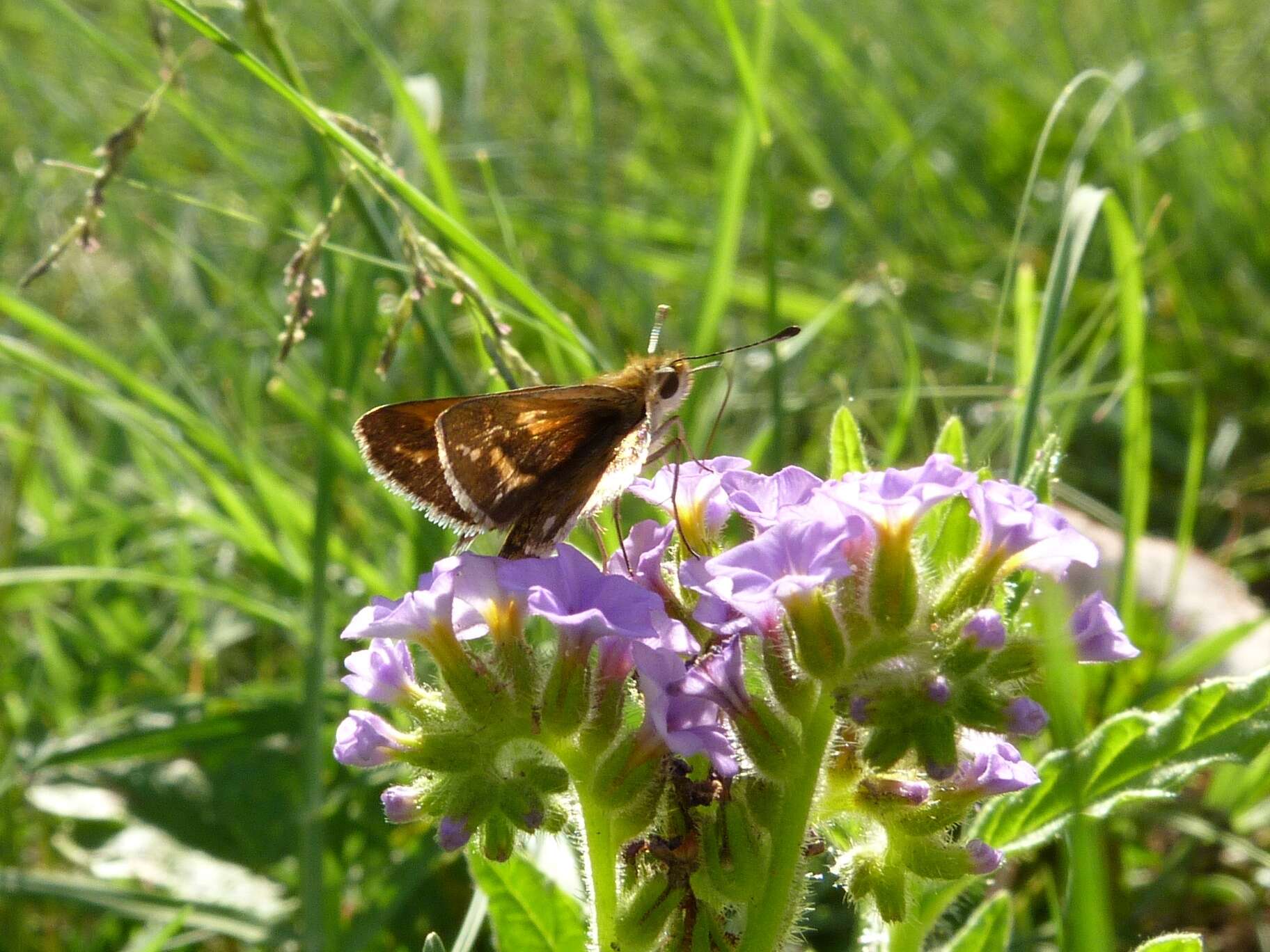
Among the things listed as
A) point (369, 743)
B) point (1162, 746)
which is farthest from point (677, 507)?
point (1162, 746)

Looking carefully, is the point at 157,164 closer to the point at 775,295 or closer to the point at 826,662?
the point at 775,295

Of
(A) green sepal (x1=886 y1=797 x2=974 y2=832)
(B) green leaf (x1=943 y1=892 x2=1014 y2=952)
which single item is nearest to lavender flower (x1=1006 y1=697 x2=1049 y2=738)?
(A) green sepal (x1=886 y1=797 x2=974 y2=832)

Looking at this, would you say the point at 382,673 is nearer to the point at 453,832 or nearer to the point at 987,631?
the point at 453,832

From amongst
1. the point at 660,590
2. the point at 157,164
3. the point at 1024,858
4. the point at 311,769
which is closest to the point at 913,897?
the point at 660,590

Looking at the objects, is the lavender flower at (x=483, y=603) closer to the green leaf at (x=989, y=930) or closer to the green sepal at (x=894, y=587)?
the green sepal at (x=894, y=587)

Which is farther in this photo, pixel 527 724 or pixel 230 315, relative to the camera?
pixel 230 315

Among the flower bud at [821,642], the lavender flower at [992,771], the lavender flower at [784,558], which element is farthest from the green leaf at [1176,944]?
the lavender flower at [784,558]

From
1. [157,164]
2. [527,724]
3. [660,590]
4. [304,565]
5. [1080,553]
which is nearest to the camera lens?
[1080,553]

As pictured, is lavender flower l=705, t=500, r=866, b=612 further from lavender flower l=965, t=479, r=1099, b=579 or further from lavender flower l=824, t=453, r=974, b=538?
lavender flower l=965, t=479, r=1099, b=579
